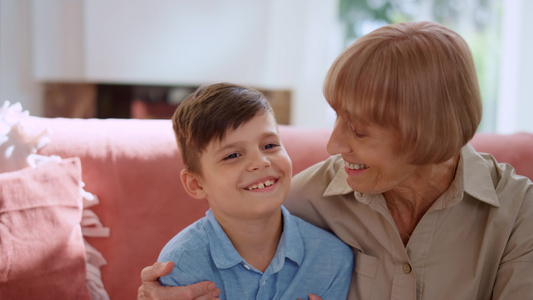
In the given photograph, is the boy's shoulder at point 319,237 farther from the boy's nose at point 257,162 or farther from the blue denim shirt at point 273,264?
the boy's nose at point 257,162

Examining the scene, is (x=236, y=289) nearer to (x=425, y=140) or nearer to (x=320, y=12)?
(x=425, y=140)

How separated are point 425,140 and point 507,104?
Result: 4.79 m

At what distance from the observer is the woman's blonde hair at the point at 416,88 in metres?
1.21

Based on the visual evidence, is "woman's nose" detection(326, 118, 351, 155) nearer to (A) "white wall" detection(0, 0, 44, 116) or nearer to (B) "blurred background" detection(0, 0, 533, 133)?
(B) "blurred background" detection(0, 0, 533, 133)

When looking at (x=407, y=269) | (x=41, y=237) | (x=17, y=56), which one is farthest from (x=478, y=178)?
(x=17, y=56)

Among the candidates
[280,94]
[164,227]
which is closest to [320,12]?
[280,94]

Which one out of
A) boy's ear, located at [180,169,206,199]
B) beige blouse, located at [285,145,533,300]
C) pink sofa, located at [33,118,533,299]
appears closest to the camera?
beige blouse, located at [285,145,533,300]

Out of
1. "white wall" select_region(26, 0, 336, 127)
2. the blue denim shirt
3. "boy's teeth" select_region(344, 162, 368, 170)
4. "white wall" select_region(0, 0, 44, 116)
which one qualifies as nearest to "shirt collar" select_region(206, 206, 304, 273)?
the blue denim shirt

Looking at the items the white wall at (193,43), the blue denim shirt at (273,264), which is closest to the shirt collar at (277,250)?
the blue denim shirt at (273,264)

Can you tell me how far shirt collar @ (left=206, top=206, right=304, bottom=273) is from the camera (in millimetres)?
1389

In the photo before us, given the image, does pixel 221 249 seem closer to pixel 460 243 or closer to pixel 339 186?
pixel 339 186

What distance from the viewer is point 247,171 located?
4.47ft

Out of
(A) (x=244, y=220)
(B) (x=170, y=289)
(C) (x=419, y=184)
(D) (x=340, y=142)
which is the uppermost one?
(D) (x=340, y=142)

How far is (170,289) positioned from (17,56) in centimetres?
439
